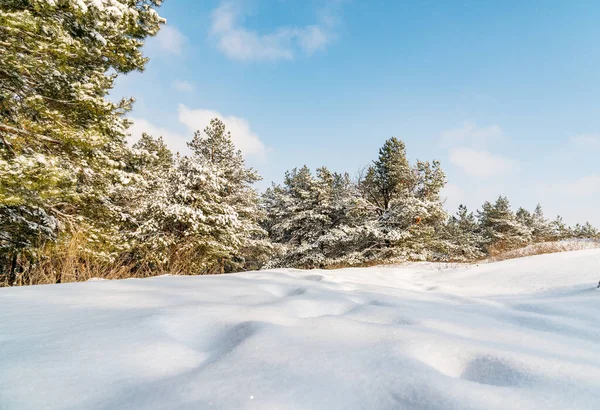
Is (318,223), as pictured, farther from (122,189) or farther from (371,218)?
(122,189)

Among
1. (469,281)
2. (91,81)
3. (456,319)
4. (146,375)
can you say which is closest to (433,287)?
(469,281)

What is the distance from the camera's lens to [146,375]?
945 millimetres

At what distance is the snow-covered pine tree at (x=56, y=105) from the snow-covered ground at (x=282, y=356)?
3.95 metres

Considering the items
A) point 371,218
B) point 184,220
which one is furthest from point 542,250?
point 184,220

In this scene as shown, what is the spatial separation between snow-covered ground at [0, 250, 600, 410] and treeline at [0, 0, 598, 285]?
167 inches

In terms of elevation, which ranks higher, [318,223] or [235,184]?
[235,184]

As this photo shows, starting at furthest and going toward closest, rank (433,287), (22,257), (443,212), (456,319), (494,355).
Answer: (443,212), (22,257), (433,287), (456,319), (494,355)

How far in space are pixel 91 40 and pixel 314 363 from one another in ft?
21.1

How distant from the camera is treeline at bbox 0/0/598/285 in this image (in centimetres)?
453

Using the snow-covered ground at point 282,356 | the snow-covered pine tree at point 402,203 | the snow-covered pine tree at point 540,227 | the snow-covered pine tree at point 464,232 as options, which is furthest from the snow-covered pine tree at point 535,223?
the snow-covered ground at point 282,356

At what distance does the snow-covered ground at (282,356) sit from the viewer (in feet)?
2.70

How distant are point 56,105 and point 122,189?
6746 mm

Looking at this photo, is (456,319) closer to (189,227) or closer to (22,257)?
(22,257)

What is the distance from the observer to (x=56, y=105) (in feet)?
19.3
